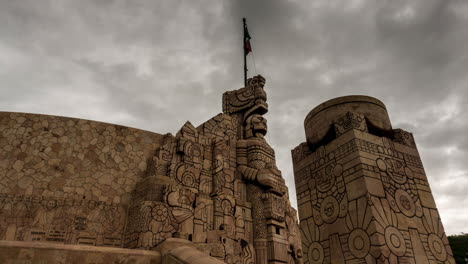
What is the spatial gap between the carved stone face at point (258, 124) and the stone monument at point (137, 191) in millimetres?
960

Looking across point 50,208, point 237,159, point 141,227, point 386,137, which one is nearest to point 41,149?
point 50,208

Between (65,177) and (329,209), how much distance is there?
5934mm

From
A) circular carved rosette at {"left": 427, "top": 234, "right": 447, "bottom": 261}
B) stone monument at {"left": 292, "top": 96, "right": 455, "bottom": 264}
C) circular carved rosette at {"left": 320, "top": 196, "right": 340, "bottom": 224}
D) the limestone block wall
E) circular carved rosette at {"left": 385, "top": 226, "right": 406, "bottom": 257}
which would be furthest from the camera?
the limestone block wall

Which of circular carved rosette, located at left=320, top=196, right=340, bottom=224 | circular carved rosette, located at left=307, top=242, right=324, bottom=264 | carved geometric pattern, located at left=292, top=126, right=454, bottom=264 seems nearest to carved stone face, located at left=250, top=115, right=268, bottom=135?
Answer: carved geometric pattern, located at left=292, top=126, right=454, bottom=264

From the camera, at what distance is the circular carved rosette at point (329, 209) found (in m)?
3.82

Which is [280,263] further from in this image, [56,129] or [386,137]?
[56,129]

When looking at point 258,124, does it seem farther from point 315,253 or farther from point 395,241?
point 395,241

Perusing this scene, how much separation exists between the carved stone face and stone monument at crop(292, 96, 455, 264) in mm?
5489

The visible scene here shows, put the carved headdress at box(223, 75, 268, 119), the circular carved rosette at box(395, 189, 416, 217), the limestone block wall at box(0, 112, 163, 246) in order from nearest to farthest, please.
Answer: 1. the circular carved rosette at box(395, 189, 416, 217)
2. the limestone block wall at box(0, 112, 163, 246)
3. the carved headdress at box(223, 75, 268, 119)

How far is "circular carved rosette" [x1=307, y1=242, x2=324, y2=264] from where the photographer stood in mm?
3794

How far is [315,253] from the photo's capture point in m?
3.89

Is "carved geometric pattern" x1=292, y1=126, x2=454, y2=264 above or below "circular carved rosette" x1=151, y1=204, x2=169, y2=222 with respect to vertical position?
below

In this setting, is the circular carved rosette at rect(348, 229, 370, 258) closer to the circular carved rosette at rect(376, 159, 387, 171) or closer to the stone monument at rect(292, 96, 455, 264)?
the stone monument at rect(292, 96, 455, 264)

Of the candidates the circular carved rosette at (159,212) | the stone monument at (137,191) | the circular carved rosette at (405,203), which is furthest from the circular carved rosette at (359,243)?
the circular carved rosette at (159,212)
